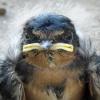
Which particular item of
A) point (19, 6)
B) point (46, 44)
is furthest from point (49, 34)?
point (19, 6)

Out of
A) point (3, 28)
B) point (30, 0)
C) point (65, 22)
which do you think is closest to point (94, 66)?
point (65, 22)

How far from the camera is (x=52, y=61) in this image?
8.77 ft

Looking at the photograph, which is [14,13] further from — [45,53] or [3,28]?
[45,53]

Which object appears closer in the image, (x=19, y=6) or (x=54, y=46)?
(x=54, y=46)

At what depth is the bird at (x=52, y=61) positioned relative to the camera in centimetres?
266

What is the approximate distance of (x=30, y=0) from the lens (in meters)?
5.21

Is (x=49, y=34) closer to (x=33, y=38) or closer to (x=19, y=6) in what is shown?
(x=33, y=38)

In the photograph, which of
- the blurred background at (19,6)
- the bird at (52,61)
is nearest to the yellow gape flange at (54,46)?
the bird at (52,61)

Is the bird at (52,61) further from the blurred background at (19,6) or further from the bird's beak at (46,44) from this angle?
the blurred background at (19,6)

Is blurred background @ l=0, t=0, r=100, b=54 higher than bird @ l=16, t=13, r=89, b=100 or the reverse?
the reverse

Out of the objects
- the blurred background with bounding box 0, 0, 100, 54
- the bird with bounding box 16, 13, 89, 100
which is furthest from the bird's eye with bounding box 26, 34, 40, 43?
the blurred background with bounding box 0, 0, 100, 54

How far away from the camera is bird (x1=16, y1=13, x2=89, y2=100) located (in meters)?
2.66

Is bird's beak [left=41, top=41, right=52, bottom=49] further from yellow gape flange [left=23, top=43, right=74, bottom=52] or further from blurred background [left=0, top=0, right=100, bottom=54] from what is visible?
blurred background [left=0, top=0, right=100, bottom=54]

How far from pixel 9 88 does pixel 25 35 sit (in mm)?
358
